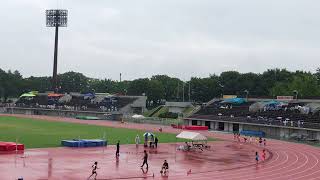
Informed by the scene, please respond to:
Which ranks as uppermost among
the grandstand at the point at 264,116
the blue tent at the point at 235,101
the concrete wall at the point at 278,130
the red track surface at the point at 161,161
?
the blue tent at the point at 235,101

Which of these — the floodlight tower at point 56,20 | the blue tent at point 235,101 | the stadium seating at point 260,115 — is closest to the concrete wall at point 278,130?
the stadium seating at point 260,115

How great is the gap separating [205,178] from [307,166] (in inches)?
406

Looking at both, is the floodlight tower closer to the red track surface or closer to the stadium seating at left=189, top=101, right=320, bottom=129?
the stadium seating at left=189, top=101, right=320, bottom=129

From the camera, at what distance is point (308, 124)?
59000 millimetres

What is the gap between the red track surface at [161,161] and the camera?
96.2 ft

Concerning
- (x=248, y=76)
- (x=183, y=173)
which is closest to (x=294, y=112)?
(x=183, y=173)

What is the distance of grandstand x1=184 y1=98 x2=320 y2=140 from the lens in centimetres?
6190

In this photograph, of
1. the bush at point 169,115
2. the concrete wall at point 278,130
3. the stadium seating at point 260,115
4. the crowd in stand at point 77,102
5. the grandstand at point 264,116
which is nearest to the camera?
the concrete wall at point 278,130

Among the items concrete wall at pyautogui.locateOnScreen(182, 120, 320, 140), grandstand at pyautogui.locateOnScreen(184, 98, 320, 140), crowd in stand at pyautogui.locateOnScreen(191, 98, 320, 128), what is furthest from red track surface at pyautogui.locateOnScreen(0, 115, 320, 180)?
crowd in stand at pyautogui.locateOnScreen(191, 98, 320, 128)

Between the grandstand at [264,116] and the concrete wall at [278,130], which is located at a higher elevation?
the grandstand at [264,116]

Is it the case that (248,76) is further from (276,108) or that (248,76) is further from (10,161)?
(10,161)

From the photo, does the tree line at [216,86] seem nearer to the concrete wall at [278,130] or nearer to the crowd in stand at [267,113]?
the crowd in stand at [267,113]

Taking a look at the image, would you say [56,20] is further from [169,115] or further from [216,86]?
[216,86]

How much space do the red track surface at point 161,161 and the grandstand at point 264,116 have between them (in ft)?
51.0
